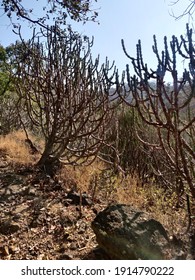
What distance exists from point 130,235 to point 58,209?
1.67 m

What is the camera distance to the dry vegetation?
11.2ft

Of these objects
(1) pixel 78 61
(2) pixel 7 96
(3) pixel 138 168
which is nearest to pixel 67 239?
Answer: (1) pixel 78 61

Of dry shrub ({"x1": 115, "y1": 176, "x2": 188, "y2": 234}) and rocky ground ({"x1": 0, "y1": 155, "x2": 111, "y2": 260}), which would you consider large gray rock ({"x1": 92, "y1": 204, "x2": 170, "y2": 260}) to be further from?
dry shrub ({"x1": 115, "y1": 176, "x2": 188, "y2": 234})

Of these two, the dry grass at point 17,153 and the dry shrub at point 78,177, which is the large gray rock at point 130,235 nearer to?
the dry shrub at point 78,177

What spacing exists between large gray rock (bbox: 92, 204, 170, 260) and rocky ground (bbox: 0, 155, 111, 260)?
0.29 metres

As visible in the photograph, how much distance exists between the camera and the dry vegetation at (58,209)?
341 centimetres

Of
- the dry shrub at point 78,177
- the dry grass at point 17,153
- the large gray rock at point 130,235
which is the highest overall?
the dry grass at point 17,153

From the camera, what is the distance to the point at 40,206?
4352 mm

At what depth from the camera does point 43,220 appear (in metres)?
3.98

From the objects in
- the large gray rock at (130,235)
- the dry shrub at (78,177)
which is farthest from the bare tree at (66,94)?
the large gray rock at (130,235)

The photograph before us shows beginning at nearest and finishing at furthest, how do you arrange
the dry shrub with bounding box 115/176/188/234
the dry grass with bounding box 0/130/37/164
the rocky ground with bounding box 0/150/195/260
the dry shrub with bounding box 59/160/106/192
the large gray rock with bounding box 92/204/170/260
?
the large gray rock with bounding box 92/204/170/260, the rocky ground with bounding box 0/150/195/260, the dry shrub with bounding box 115/176/188/234, the dry shrub with bounding box 59/160/106/192, the dry grass with bounding box 0/130/37/164

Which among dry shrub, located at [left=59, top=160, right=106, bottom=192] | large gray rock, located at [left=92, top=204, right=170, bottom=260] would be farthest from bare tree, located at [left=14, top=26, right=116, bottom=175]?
large gray rock, located at [left=92, top=204, right=170, bottom=260]

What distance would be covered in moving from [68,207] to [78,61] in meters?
3.00

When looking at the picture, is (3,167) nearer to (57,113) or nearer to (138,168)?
(57,113)
